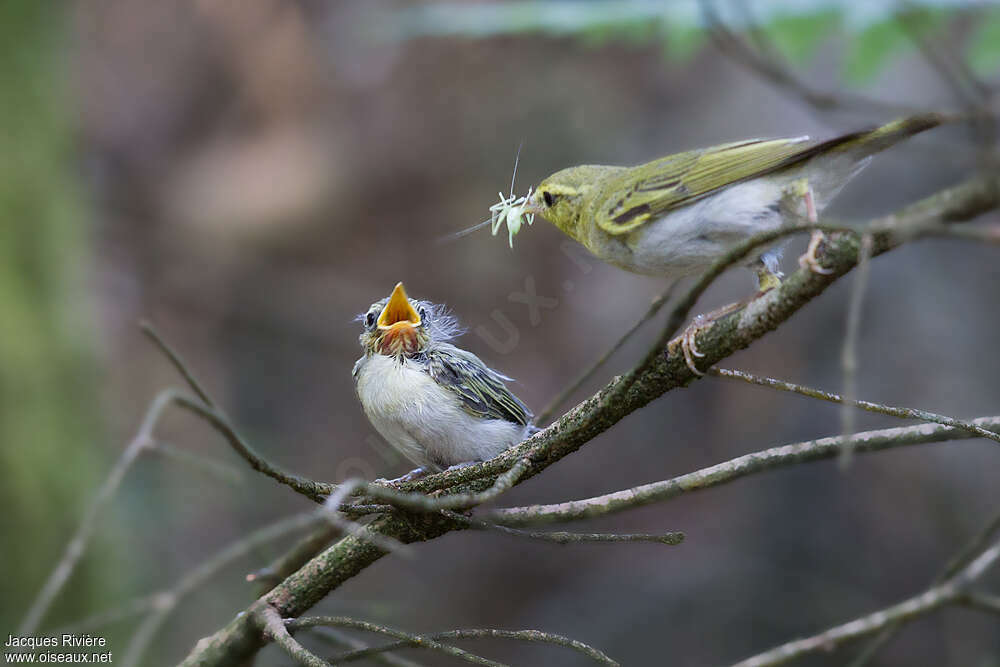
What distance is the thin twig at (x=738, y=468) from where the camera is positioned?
272 cm

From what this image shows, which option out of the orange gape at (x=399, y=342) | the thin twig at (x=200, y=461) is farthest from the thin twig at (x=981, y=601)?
the orange gape at (x=399, y=342)

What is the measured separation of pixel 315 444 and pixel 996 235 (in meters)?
9.53

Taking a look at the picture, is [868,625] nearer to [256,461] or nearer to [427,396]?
[256,461]

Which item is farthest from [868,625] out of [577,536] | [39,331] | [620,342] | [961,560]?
[39,331]

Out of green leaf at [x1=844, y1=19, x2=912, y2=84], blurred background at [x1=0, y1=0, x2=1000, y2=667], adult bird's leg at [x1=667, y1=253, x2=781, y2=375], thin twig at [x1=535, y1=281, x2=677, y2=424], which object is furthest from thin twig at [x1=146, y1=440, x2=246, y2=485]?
green leaf at [x1=844, y1=19, x2=912, y2=84]

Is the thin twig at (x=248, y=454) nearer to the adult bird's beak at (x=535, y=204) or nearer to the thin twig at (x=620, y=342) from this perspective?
the thin twig at (x=620, y=342)

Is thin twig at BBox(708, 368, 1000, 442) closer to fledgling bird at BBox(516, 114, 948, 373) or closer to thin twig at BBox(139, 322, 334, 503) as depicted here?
fledgling bird at BBox(516, 114, 948, 373)

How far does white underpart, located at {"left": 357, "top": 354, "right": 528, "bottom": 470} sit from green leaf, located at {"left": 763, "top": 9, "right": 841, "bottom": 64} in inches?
95.6

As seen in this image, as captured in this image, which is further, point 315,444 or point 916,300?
point 315,444

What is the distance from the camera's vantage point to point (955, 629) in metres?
6.82

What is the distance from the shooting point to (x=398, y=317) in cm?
423

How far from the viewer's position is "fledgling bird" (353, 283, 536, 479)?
4039 mm

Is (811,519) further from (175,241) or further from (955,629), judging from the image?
(175,241)

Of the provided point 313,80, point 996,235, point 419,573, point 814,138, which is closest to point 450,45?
point 313,80
